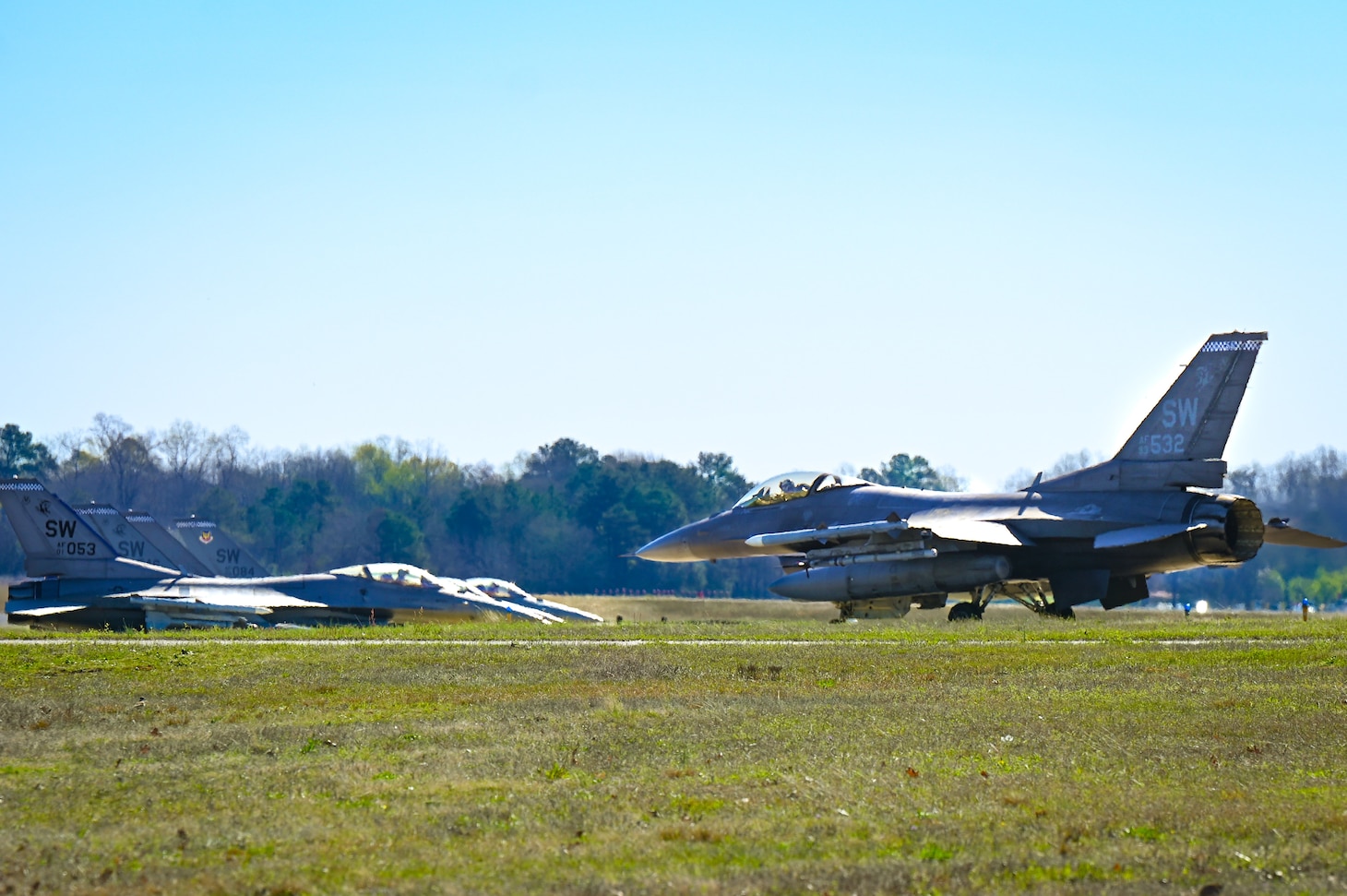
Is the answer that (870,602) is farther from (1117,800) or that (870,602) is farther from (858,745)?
(1117,800)

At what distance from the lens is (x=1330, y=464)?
53.6 metres

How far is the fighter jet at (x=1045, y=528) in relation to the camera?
30438mm

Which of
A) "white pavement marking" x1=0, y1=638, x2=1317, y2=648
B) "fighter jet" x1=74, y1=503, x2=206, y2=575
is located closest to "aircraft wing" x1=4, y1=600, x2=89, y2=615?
"white pavement marking" x1=0, y1=638, x2=1317, y2=648

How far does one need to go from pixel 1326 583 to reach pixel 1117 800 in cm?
5360

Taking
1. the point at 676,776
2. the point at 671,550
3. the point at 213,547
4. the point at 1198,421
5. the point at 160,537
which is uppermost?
the point at 1198,421

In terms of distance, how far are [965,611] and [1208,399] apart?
741 centimetres

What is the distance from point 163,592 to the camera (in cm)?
3275

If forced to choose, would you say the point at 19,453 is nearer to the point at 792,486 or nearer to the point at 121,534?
the point at 121,534

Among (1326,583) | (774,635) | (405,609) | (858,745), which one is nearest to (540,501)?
(1326,583)

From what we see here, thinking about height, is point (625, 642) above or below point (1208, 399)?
below

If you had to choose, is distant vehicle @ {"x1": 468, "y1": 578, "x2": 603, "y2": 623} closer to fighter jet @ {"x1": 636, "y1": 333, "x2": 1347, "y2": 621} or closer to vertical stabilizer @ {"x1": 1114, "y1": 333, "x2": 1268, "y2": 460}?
fighter jet @ {"x1": 636, "y1": 333, "x2": 1347, "y2": 621}

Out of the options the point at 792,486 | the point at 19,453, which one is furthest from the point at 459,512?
the point at 792,486

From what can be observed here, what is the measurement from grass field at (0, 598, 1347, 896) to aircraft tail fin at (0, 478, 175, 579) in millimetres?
14011

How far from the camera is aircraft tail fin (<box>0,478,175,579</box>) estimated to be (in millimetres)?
32844
